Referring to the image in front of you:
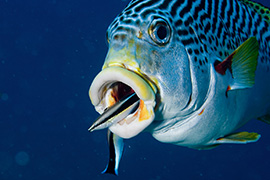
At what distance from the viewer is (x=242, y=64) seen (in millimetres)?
1933

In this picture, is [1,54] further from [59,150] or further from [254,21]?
[254,21]

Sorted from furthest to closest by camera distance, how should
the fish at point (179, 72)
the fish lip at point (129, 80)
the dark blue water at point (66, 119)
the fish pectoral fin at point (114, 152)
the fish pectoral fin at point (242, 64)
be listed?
the dark blue water at point (66, 119), the fish pectoral fin at point (114, 152), the fish pectoral fin at point (242, 64), the fish at point (179, 72), the fish lip at point (129, 80)

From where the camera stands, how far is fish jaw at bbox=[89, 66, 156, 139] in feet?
5.09

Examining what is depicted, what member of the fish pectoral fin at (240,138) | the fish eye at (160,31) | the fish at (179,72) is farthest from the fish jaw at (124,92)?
the fish pectoral fin at (240,138)

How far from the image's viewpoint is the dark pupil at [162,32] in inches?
69.3

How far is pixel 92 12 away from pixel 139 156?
1156 inches

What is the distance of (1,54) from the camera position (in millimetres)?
33750

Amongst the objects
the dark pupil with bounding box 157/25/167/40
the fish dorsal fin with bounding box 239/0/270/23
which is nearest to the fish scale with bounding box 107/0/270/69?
the dark pupil with bounding box 157/25/167/40

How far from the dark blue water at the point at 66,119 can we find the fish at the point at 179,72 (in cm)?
1693

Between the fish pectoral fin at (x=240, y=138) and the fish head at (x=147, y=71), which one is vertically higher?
the fish head at (x=147, y=71)

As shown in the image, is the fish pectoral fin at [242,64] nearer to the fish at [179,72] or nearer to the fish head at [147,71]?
the fish at [179,72]

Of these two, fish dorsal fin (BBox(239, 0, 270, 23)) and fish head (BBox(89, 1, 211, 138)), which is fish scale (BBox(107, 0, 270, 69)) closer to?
fish head (BBox(89, 1, 211, 138))

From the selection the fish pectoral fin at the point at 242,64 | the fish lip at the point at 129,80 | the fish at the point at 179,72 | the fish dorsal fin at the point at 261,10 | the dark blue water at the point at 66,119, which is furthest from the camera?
the dark blue water at the point at 66,119

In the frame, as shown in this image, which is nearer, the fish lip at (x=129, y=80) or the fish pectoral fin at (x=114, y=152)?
the fish lip at (x=129, y=80)
